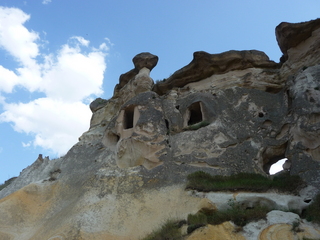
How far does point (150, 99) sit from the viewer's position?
1464 cm

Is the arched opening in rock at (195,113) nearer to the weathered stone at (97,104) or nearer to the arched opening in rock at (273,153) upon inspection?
the arched opening in rock at (273,153)

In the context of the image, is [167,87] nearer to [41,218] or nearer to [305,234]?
[41,218]

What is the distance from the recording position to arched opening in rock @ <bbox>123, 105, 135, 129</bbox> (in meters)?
14.8

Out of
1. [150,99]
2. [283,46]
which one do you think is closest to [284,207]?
[150,99]

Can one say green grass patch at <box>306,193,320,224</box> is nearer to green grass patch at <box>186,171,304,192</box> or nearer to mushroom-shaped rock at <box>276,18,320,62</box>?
green grass patch at <box>186,171,304,192</box>

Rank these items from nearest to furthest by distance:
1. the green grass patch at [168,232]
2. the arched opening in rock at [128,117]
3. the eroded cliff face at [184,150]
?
the green grass patch at [168,232], the eroded cliff face at [184,150], the arched opening in rock at [128,117]

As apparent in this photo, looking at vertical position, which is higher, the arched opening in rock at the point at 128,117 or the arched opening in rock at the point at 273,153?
the arched opening in rock at the point at 128,117

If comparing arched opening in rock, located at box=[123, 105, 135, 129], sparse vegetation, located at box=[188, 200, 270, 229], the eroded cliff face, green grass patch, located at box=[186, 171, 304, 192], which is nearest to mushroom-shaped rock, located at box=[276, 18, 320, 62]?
the eroded cliff face

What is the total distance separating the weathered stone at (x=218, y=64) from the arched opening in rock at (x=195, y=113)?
2245 mm

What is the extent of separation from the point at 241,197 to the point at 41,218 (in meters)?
6.49

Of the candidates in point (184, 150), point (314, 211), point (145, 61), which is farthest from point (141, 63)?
point (314, 211)

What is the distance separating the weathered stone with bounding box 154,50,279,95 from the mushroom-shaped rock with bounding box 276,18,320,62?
1.03m

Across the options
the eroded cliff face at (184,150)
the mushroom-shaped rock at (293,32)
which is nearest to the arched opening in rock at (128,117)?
the eroded cliff face at (184,150)

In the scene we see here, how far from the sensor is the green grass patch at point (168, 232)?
8609mm
